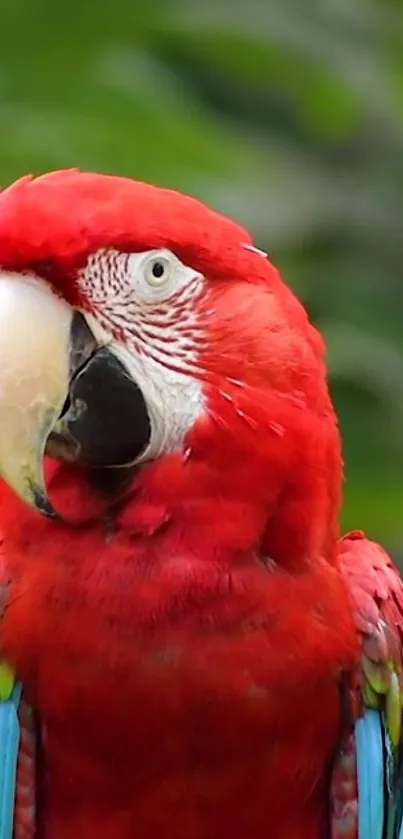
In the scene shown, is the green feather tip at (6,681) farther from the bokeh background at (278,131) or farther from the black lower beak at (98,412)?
the bokeh background at (278,131)

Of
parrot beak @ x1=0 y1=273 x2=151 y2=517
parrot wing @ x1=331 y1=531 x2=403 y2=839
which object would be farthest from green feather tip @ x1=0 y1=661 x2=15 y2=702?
parrot wing @ x1=331 y1=531 x2=403 y2=839

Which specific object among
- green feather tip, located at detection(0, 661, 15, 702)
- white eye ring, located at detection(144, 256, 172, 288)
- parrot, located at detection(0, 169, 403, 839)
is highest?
white eye ring, located at detection(144, 256, 172, 288)

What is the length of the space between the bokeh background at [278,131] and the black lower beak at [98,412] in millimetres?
375

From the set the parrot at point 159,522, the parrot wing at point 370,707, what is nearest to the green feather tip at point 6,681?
the parrot at point 159,522

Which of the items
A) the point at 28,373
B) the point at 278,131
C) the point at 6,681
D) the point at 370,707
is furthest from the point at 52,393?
the point at 278,131

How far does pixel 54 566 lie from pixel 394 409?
2.32 ft

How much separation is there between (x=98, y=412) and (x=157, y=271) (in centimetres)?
10

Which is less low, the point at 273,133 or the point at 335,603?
the point at 273,133

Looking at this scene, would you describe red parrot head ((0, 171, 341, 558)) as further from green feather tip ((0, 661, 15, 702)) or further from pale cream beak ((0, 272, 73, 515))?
green feather tip ((0, 661, 15, 702))

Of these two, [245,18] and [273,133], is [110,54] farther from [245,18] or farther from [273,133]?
[273,133]

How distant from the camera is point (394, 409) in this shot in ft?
5.78

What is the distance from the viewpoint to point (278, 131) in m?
2.06

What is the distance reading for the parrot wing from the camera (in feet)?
4.06

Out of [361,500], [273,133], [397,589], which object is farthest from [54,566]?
[273,133]
